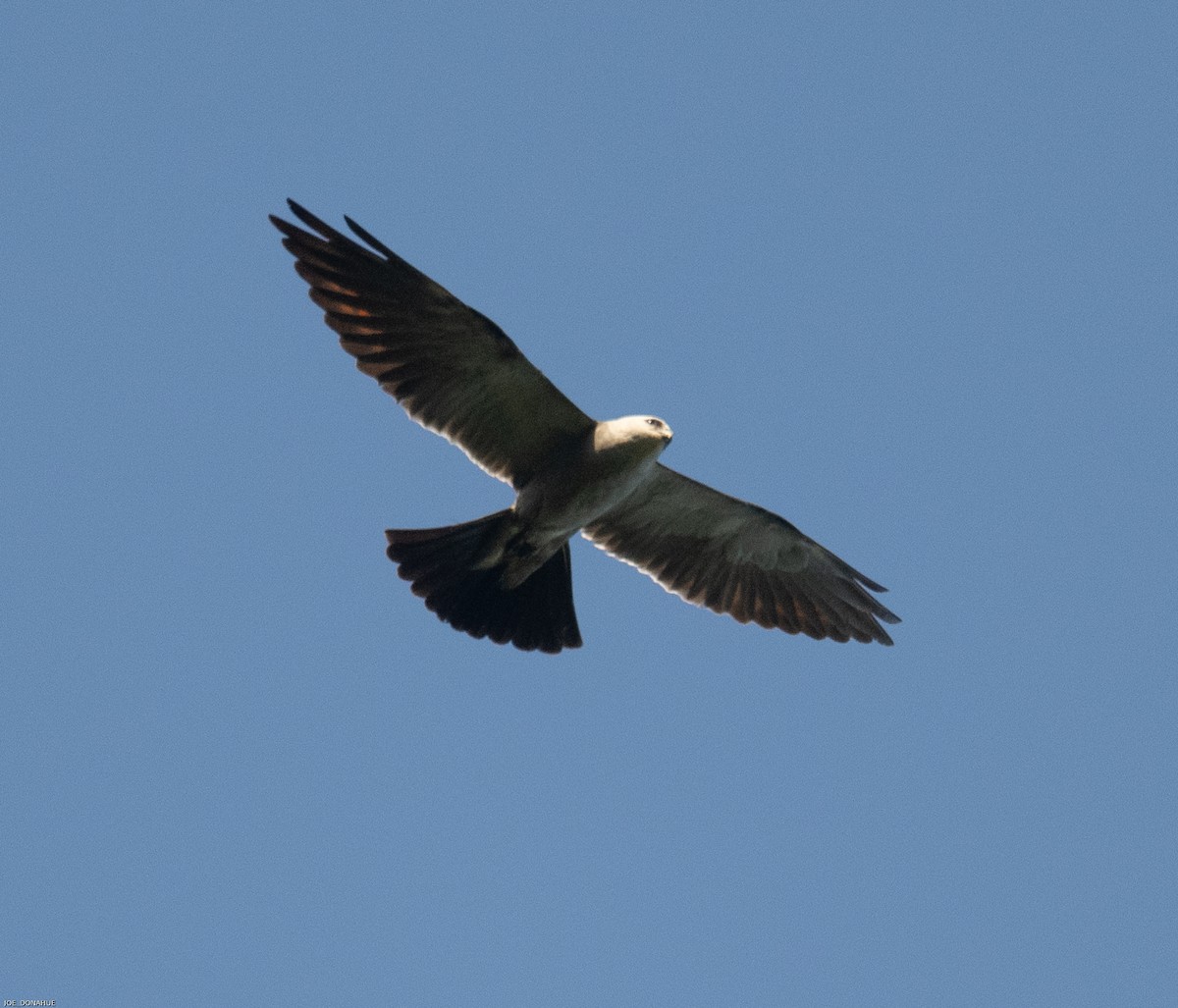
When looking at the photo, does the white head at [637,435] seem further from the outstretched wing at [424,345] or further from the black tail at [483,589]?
the black tail at [483,589]

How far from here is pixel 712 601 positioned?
1254 centimetres

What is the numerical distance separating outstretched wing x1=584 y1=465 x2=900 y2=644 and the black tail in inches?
29.5

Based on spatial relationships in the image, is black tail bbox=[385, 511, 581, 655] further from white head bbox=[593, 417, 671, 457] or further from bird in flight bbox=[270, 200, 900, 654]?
A: white head bbox=[593, 417, 671, 457]

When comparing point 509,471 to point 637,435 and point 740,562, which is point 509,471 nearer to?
point 637,435

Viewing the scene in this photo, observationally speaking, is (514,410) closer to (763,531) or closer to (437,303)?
(437,303)

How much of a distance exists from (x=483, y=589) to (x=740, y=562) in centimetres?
219

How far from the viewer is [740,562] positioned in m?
12.6

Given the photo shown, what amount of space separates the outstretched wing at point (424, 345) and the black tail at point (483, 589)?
69cm

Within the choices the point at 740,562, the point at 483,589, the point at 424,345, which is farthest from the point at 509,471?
the point at 740,562

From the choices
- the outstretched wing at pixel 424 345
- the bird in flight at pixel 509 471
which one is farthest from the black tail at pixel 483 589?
the outstretched wing at pixel 424 345

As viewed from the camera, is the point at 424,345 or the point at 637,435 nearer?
the point at 637,435

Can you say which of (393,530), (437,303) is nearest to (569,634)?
(393,530)

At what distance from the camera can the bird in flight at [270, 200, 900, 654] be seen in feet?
35.4

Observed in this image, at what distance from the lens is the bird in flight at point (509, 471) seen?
1080 centimetres
